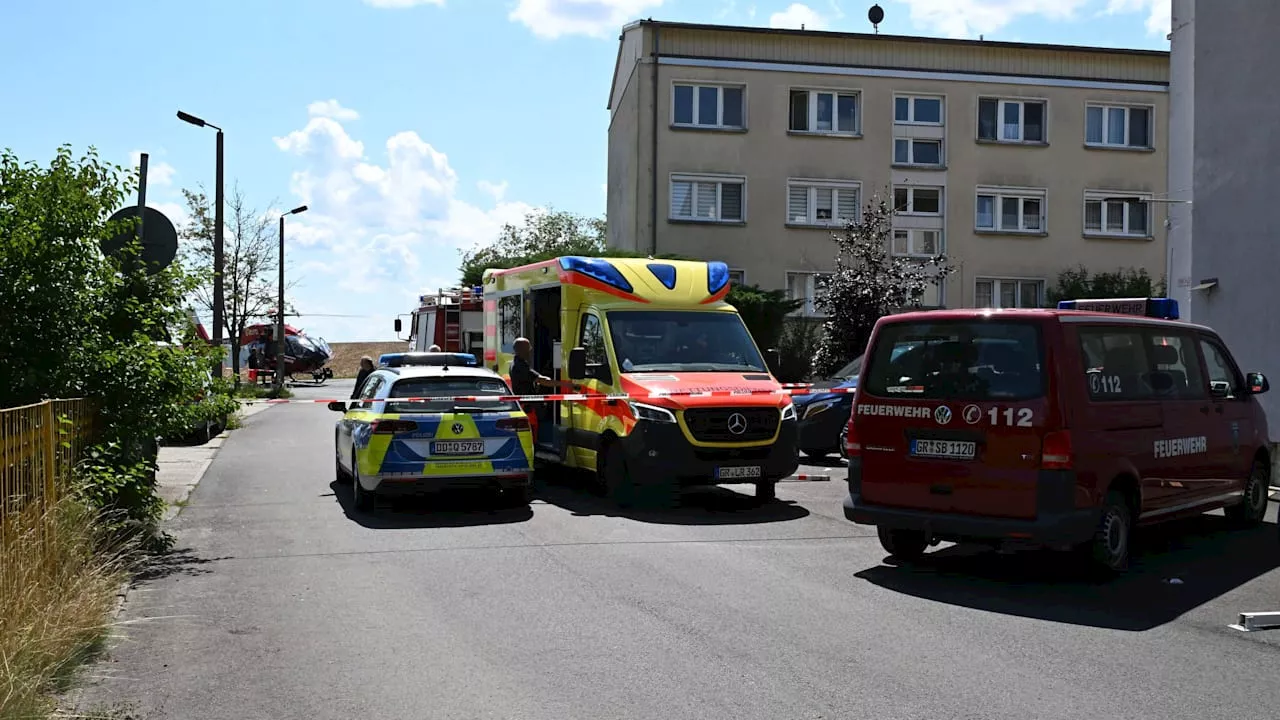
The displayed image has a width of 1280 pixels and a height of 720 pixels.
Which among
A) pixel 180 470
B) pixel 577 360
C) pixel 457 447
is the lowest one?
pixel 180 470

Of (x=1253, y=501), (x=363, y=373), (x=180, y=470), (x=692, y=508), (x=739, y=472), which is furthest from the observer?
(x=363, y=373)

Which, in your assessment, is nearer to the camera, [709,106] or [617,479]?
[617,479]

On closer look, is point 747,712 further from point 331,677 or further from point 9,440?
point 9,440

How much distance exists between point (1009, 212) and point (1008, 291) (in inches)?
96.0

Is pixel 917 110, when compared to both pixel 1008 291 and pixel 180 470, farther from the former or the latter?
pixel 180 470

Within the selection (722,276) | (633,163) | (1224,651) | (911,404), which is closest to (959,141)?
(633,163)

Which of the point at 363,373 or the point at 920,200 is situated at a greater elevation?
the point at 920,200

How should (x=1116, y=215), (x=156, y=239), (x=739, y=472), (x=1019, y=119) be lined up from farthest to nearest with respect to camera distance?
(x=1116, y=215) < (x=1019, y=119) < (x=739, y=472) < (x=156, y=239)

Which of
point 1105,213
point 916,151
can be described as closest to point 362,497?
point 916,151

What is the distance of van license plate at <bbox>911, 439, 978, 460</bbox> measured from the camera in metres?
9.19

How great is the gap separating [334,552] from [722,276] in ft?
→ 21.5

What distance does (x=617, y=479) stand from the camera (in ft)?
44.6

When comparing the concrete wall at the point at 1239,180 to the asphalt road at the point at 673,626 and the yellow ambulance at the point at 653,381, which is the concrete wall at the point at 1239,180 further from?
the yellow ambulance at the point at 653,381

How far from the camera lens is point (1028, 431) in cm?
887
